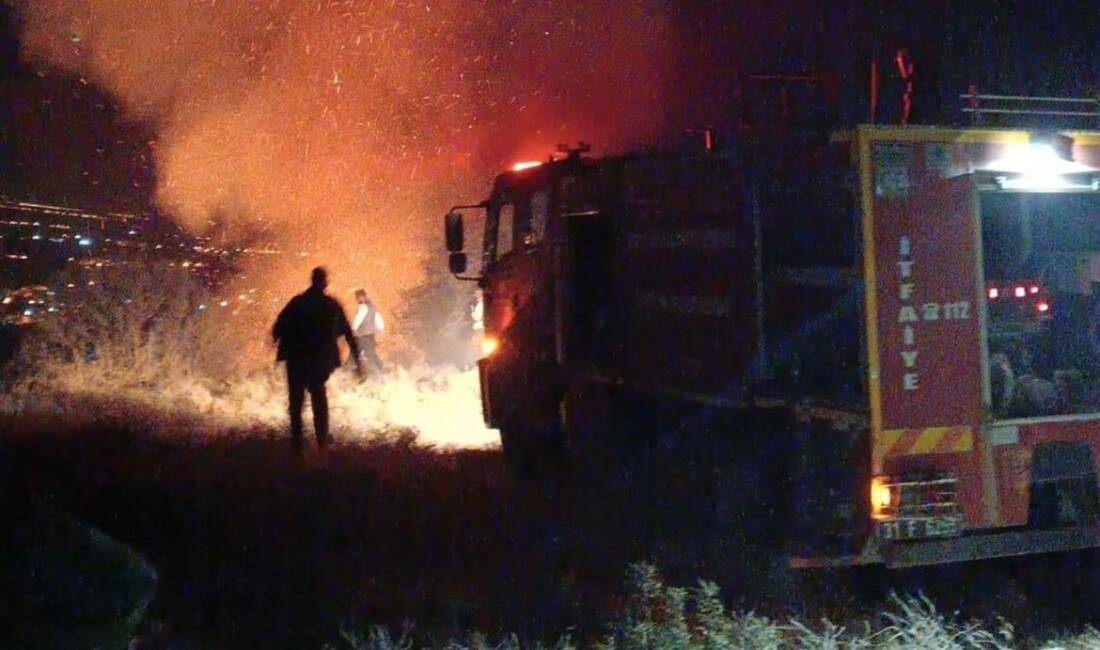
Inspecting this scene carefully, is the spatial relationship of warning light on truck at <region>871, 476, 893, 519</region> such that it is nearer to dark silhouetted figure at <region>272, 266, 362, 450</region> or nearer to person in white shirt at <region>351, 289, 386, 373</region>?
dark silhouetted figure at <region>272, 266, 362, 450</region>

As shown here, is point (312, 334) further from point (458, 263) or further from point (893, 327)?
point (893, 327)

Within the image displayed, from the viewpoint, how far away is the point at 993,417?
6.37 metres

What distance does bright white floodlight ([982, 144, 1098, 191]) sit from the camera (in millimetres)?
6480

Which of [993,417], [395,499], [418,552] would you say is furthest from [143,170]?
[993,417]

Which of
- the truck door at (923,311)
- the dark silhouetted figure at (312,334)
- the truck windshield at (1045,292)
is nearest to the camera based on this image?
the truck door at (923,311)

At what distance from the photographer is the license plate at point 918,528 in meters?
6.22

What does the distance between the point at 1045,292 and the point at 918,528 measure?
5.91 feet

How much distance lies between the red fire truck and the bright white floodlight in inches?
0.4

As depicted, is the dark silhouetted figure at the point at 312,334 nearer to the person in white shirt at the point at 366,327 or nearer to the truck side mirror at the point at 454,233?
the truck side mirror at the point at 454,233

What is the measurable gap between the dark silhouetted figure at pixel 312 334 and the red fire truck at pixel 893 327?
310 cm

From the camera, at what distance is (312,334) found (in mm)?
10531

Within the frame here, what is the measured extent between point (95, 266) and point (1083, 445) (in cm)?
1417

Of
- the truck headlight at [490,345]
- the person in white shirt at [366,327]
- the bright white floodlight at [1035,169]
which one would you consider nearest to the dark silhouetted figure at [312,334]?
the truck headlight at [490,345]

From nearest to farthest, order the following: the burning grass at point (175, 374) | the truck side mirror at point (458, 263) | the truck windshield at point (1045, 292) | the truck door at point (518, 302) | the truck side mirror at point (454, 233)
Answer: the truck windshield at point (1045, 292) < the truck door at point (518, 302) < the truck side mirror at point (454, 233) < the truck side mirror at point (458, 263) < the burning grass at point (175, 374)
